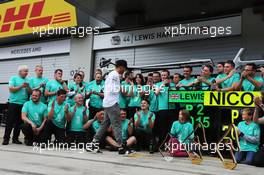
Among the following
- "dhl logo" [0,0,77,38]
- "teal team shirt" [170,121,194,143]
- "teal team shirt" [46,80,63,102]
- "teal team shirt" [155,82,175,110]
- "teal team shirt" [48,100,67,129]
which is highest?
"dhl logo" [0,0,77,38]

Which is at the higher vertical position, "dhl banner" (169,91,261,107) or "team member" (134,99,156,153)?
"dhl banner" (169,91,261,107)

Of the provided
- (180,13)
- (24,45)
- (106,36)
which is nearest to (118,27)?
(106,36)

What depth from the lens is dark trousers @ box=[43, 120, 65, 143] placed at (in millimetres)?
7523

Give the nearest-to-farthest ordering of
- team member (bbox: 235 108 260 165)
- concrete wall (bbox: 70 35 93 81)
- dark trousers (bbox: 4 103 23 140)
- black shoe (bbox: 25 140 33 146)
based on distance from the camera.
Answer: team member (bbox: 235 108 260 165) < black shoe (bbox: 25 140 33 146) < dark trousers (bbox: 4 103 23 140) < concrete wall (bbox: 70 35 93 81)

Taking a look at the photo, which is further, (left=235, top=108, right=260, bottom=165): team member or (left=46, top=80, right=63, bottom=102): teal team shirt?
(left=46, top=80, right=63, bottom=102): teal team shirt

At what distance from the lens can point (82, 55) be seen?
14656mm

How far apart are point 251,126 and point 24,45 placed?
44.6 feet

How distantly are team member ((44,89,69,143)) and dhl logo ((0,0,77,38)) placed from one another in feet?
21.4

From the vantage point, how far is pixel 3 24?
648 inches

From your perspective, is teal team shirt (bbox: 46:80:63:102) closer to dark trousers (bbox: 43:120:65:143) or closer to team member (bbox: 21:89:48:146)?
team member (bbox: 21:89:48:146)

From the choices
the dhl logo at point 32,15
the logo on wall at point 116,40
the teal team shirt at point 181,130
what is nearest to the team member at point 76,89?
the teal team shirt at point 181,130

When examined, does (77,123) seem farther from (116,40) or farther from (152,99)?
(116,40)

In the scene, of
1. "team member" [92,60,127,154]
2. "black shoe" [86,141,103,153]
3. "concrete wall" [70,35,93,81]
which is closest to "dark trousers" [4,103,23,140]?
"black shoe" [86,141,103,153]

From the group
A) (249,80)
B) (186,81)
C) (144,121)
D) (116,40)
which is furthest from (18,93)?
(116,40)
